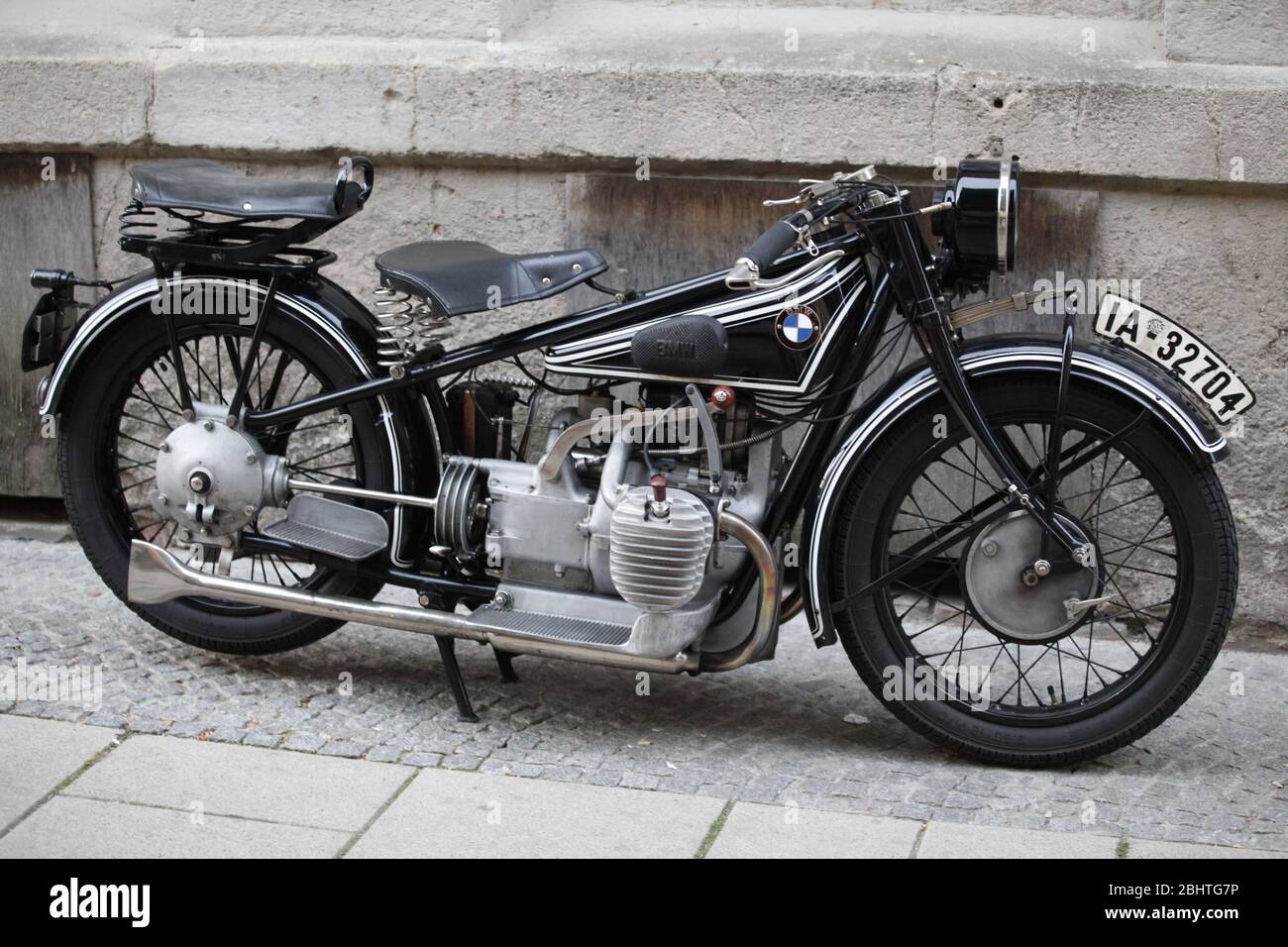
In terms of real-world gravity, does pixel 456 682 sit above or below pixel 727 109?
below

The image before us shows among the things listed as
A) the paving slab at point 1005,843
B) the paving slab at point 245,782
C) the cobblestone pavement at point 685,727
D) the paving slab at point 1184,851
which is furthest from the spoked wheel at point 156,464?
the paving slab at point 1184,851

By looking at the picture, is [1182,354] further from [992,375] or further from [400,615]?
[400,615]

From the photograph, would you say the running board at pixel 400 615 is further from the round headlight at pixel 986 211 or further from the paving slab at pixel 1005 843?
the round headlight at pixel 986 211

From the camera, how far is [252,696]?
14.3ft

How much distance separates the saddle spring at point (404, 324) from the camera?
4141 mm

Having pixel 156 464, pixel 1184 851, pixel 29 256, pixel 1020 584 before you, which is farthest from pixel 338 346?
pixel 1184 851

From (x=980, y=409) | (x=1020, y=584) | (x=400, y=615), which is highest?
(x=980, y=409)

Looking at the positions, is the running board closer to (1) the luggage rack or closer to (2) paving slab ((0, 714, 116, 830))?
(2) paving slab ((0, 714, 116, 830))

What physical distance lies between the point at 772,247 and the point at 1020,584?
105 cm

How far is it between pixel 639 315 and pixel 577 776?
116 centimetres

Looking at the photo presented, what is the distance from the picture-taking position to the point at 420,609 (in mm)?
4184
